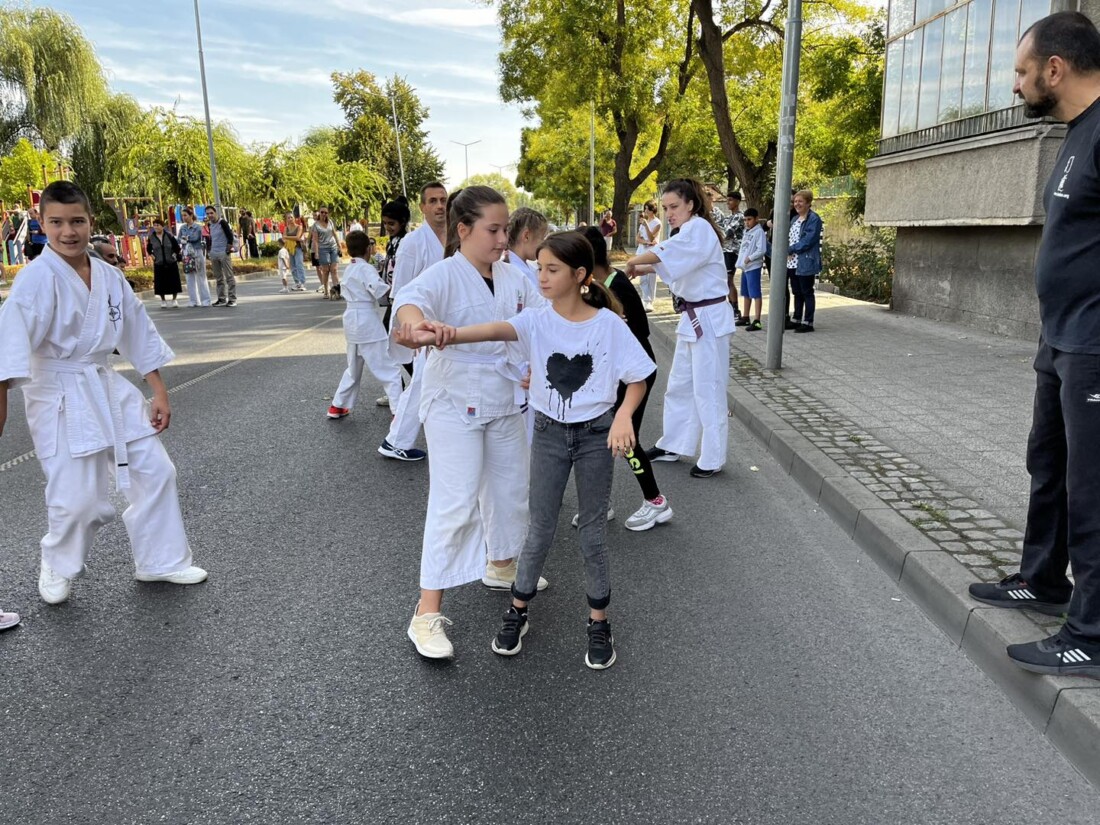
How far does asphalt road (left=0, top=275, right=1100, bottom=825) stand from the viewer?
101 inches

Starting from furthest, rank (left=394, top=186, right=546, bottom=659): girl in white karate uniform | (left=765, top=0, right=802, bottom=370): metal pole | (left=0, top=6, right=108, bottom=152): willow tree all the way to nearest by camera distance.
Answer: (left=0, top=6, right=108, bottom=152): willow tree
(left=765, top=0, right=802, bottom=370): metal pole
(left=394, top=186, right=546, bottom=659): girl in white karate uniform

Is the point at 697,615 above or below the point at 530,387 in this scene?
below

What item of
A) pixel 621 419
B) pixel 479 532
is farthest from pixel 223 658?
pixel 621 419

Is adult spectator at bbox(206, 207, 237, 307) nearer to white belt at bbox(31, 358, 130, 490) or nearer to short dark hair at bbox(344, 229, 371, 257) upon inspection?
short dark hair at bbox(344, 229, 371, 257)

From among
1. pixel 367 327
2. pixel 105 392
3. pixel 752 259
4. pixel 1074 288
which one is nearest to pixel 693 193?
pixel 1074 288

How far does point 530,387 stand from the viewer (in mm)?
3471

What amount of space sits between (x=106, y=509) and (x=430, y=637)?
1.73 meters

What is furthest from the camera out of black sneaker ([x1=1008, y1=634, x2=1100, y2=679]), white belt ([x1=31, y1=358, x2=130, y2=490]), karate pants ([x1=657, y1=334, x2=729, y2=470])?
karate pants ([x1=657, y1=334, x2=729, y2=470])

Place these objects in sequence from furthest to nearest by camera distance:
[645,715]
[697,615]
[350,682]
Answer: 1. [697,615]
2. [350,682]
3. [645,715]

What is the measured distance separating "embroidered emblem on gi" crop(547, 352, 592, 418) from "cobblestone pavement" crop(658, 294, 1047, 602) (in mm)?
2046

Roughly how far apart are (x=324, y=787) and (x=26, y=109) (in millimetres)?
39632

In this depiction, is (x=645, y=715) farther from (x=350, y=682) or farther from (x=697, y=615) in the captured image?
(x=350, y=682)

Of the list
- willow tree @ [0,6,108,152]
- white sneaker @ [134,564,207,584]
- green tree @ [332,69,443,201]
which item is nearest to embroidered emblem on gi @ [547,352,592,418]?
white sneaker @ [134,564,207,584]

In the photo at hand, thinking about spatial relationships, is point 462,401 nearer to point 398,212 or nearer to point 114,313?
point 114,313
